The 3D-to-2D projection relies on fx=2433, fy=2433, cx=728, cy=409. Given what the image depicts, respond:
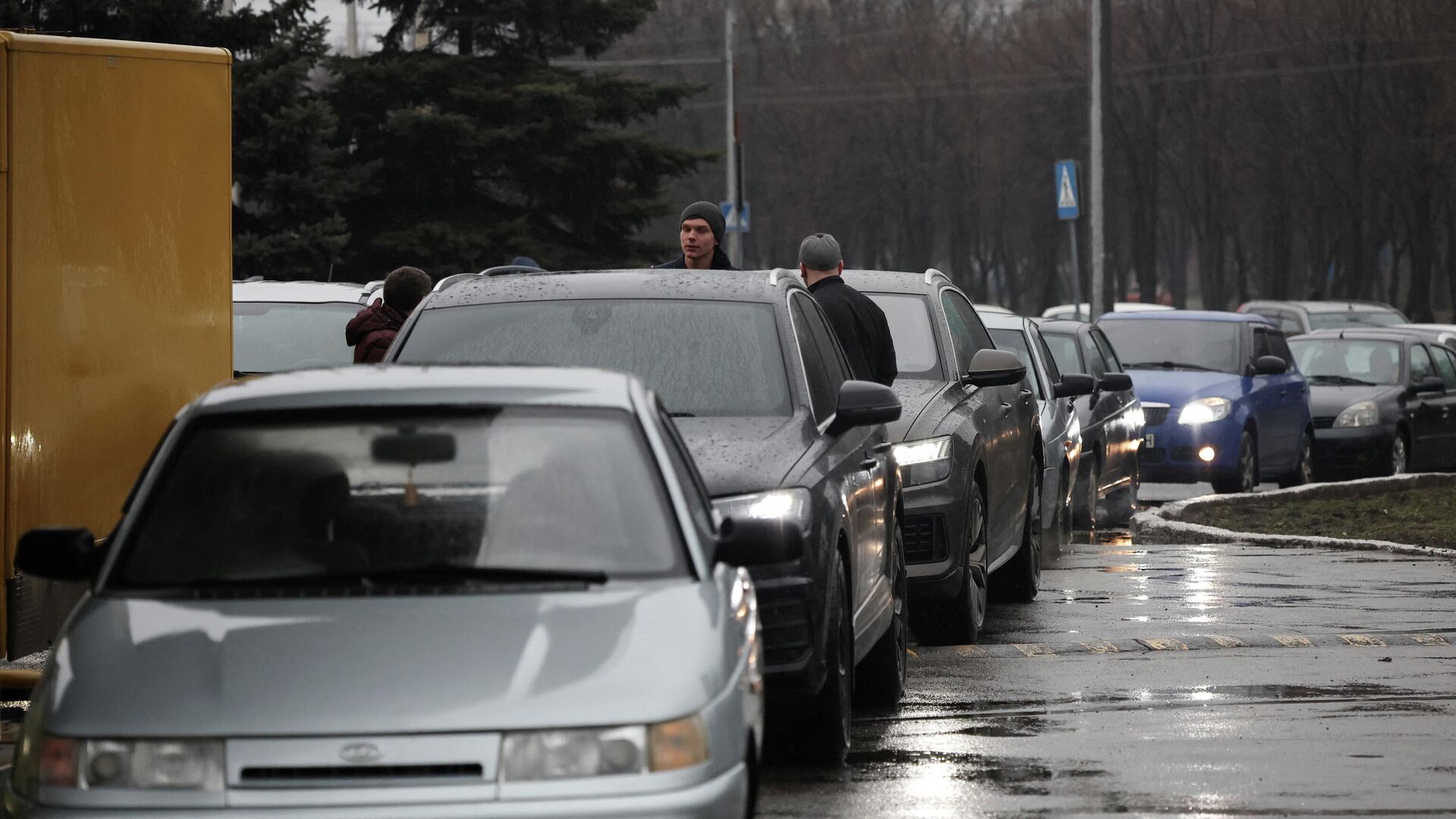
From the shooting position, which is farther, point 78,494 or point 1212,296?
point 1212,296

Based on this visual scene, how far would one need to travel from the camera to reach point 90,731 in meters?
4.71

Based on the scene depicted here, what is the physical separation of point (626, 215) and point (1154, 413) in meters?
17.7

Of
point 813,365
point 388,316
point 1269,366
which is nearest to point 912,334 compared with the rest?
point 388,316

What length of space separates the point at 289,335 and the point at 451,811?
31.9 feet

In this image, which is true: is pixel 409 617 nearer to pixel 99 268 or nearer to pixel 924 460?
pixel 99 268

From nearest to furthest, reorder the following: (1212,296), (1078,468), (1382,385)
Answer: (1078,468), (1382,385), (1212,296)

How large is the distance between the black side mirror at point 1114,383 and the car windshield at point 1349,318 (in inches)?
1039

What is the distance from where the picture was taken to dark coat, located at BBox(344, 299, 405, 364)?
11.2m

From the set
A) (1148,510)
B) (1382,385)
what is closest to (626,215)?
(1382,385)

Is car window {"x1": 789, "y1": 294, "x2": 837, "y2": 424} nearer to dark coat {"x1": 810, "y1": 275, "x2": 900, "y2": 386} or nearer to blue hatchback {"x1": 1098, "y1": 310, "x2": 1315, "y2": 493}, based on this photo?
dark coat {"x1": 810, "y1": 275, "x2": 900, "y2": 386}

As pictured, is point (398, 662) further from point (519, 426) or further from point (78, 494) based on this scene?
point (78, 494)

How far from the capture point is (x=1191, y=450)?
2025cm

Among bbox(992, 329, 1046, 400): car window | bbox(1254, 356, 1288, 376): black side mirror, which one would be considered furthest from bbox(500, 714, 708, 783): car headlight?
bbox(1254, 356, 1288, 376): black side mirror

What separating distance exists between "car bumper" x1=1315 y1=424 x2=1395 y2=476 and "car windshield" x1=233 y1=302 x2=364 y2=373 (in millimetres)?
12325
